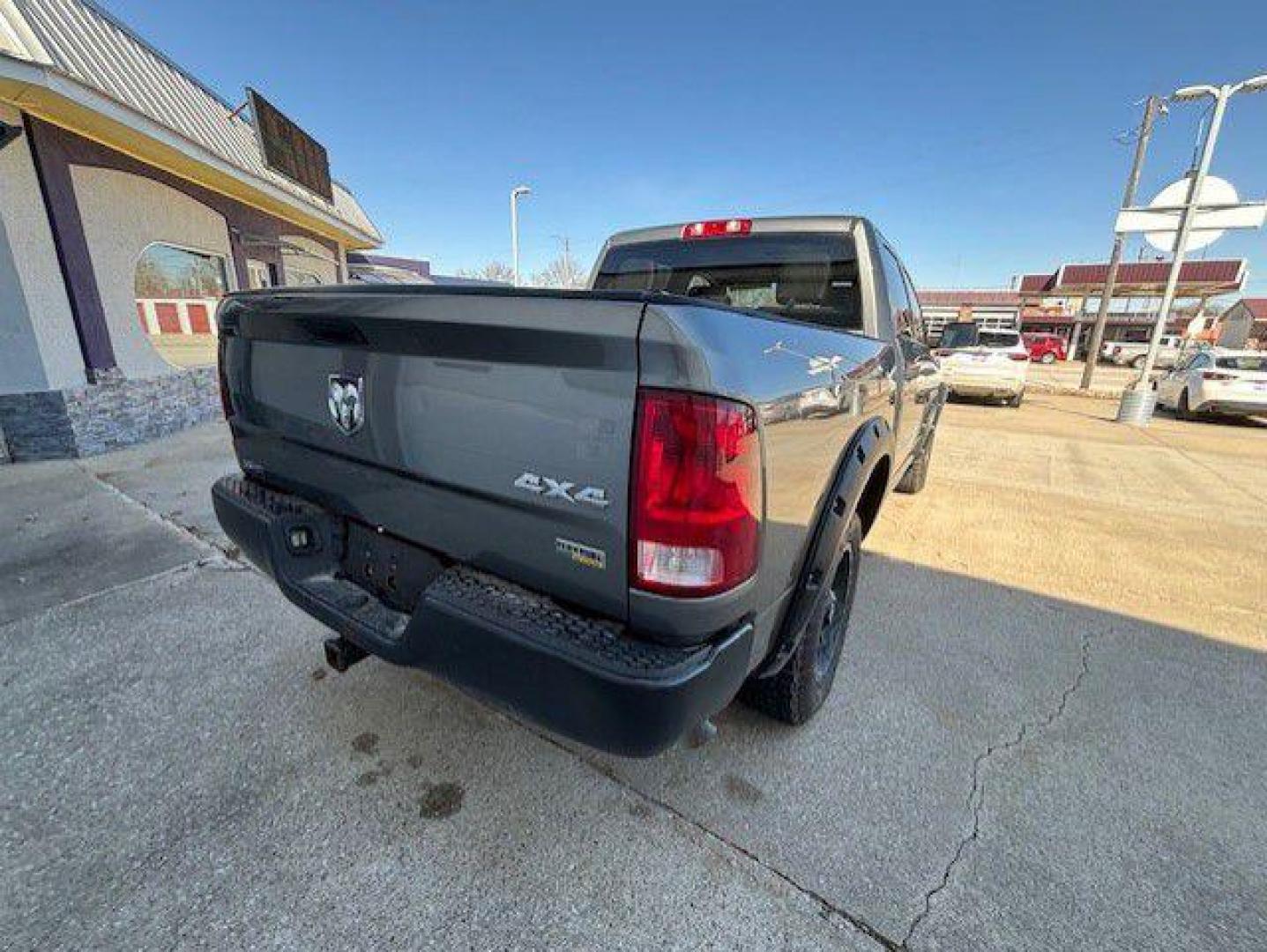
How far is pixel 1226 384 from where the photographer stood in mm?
10266

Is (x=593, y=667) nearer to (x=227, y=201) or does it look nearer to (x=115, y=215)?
(x=115, y=215)

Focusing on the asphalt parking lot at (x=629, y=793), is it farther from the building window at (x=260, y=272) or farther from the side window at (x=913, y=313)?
the building window at (x=260, y=272)

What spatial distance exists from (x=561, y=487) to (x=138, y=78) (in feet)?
26.6

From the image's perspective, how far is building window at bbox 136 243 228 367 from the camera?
7.22 metres

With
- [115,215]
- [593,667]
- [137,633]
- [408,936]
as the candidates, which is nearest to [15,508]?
[137,633]

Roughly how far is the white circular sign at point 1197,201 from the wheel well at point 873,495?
1073 centimetres

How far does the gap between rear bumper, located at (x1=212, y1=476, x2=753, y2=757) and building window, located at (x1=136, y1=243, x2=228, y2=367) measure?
7835 mm

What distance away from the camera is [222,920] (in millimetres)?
1559

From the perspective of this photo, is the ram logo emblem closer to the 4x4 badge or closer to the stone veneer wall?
the 4x4 badge

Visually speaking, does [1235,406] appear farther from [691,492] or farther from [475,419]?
[475,419]

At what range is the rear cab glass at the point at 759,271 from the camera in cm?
290

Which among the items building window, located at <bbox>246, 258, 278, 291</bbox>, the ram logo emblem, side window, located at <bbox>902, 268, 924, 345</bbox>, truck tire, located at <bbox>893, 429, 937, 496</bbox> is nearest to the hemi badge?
the ram logo emblem

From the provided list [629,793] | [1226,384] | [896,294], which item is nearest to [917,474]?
[896,294]

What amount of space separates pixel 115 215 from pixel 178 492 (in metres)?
4.02
